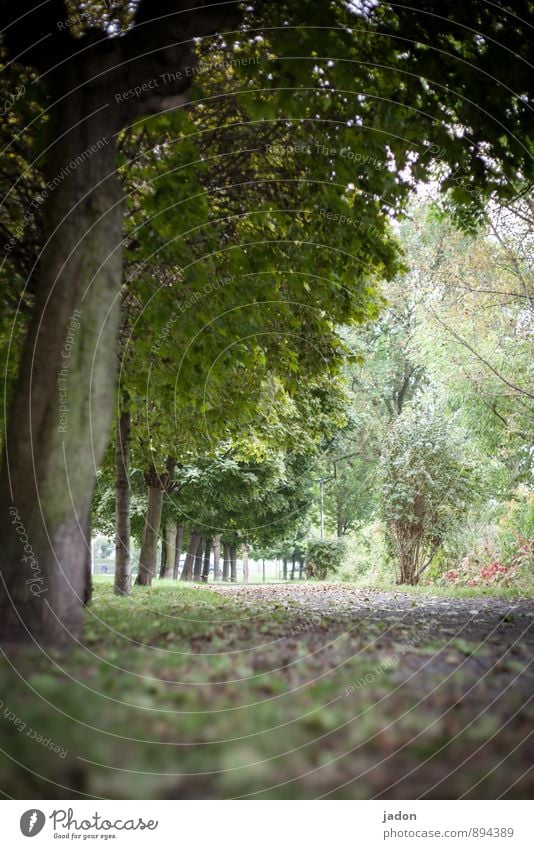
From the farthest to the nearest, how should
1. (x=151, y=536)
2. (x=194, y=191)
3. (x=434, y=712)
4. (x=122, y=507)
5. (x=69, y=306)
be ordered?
(x=151, y=536)
(x=122, y=507)
(x=194, y=191)
(x=69, y=306)
(x=434, y=712)

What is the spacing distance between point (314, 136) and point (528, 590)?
10.5 m

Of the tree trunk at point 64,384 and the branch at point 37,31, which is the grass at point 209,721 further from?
the branch at point 37,31

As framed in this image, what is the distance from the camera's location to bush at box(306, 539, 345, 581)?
28.6 m

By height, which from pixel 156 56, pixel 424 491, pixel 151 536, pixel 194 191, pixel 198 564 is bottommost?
pixel 198 564

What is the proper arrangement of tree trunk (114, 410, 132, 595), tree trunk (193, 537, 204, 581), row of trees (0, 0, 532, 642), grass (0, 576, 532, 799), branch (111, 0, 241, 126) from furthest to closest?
tree trunk (193, 537, 204, 581) → tree trunk (114, 410, 132, 595) → branch (111, 0, 241, 126) → row of trees (0, 0, 532, 642) → grass (0, 576, 532, 799)

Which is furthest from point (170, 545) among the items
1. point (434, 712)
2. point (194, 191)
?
point (434, 712)

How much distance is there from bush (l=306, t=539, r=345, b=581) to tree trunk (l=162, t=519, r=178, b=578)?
5951 mm

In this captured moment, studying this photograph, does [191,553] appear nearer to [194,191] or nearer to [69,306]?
[194,191]

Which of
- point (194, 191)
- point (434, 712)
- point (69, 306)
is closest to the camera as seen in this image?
point (434, 712)

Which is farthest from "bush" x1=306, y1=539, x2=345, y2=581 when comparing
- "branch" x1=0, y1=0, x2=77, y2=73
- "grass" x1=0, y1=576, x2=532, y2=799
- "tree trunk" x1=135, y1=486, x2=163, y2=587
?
"branch" x1=0, y1=0, x2=77, y2=73

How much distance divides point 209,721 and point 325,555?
2609cm

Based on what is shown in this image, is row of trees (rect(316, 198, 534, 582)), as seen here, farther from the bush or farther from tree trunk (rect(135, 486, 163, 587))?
the bush

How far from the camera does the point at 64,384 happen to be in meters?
5.12

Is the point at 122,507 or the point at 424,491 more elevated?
the point at 424,491
